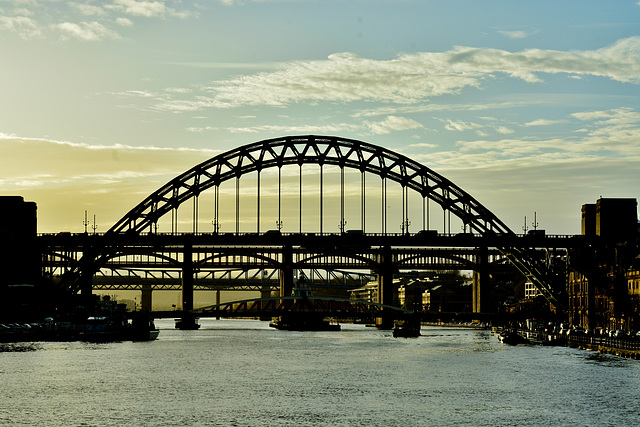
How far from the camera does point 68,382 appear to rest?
80500mm

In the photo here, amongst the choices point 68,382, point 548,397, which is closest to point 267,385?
point 68,382

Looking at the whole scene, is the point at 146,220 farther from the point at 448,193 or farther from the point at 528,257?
the point at 528,257

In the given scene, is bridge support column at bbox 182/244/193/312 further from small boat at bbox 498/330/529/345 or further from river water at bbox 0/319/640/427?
small boat at bbox 498/330/529/345

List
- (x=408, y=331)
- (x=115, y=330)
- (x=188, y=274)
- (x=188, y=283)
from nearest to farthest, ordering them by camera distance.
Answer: (x=115, y=330) → (x=408, y=331) → (x=188, y=283) → (x=188, y=274)

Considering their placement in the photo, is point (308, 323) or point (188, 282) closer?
point (188, 282)

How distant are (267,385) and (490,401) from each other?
18210 mm

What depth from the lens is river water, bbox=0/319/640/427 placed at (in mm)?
61844

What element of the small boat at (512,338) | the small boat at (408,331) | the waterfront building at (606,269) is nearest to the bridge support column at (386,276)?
the small boat at (408,331)

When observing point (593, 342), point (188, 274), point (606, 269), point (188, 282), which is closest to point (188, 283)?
point (188, 282)

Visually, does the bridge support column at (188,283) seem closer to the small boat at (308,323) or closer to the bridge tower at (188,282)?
the bridge tower at (188,282)

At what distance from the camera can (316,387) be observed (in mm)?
77812

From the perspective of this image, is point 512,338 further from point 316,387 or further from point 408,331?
point 316,387

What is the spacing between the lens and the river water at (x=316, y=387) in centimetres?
6184

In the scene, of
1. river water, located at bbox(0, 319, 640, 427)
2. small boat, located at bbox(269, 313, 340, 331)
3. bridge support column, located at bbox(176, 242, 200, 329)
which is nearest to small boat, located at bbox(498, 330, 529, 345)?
river water, located at bbox(0, 319, 640, 427)
